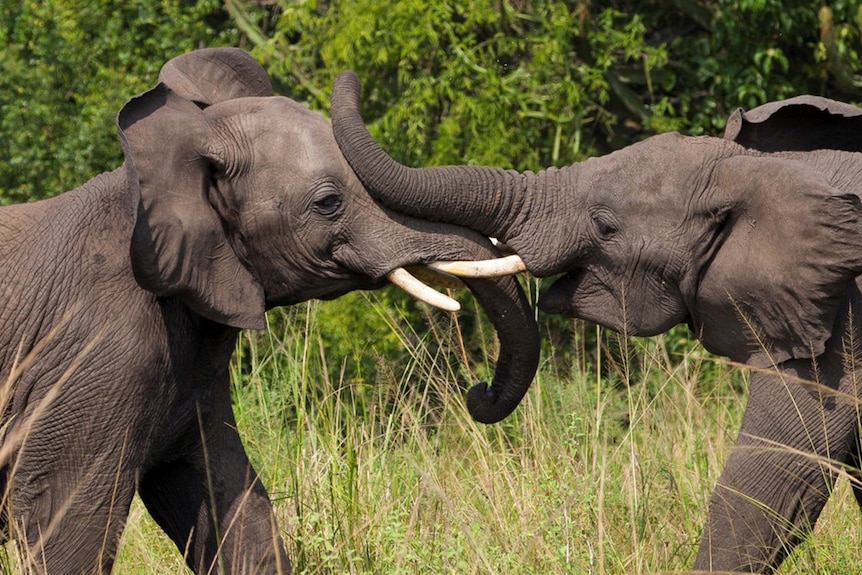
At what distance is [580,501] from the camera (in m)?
5.78

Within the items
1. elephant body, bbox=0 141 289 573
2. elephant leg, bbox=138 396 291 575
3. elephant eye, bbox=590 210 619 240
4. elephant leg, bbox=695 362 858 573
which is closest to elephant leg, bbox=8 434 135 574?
elephant body, bbox=0 141 289 573

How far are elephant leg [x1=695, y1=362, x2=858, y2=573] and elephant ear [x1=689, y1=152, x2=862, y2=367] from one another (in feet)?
0.55

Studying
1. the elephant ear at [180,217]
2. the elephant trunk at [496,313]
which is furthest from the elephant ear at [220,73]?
the elephant trunk at [496,313]

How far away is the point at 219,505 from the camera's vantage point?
215 inches

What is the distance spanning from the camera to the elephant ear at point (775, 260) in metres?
5.25

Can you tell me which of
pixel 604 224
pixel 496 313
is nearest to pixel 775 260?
pixel 604 224

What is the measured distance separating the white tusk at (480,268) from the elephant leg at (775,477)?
0.93 m

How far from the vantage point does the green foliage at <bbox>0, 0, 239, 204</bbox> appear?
34.5ft

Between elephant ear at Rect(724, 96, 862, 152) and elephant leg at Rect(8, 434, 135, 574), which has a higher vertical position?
elephant ear at Rect(724, 96, 862, 152)

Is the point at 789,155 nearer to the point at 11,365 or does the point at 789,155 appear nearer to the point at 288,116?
the point at 288,116

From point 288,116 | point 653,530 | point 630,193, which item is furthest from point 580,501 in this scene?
point 288,116

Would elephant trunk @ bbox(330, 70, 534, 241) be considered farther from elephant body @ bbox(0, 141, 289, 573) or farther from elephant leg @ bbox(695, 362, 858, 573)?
elephant leg @ bbox(695, 362, 858, 573)

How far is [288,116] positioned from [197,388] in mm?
937

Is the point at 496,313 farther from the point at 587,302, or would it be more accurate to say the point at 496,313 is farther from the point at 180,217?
the point at 180,217
